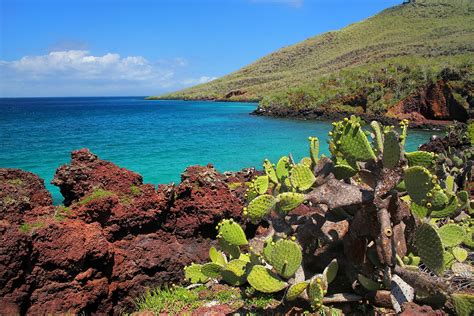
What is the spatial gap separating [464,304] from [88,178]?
5.58 metres

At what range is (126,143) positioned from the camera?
109ft

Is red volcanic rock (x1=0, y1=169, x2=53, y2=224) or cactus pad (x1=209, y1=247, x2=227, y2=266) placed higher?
red volcanic rock (x1=0, y1=169, x2=53, y2=224)

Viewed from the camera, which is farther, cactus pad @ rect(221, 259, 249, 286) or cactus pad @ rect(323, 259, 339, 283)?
cactus pad @ rect(221, 259, 249, 286)

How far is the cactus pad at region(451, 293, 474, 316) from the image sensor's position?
3803 mm

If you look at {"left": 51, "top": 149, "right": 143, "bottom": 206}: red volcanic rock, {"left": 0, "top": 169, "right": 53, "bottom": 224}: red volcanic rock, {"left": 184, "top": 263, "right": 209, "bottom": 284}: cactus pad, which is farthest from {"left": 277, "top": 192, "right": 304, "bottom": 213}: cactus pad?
{"left": 0, "top": 169, "right": 53, "bottom": 224}: red volcanic rock

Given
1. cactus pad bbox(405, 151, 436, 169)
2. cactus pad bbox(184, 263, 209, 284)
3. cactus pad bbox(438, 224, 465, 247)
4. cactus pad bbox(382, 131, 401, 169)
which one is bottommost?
cactus pad bbox(184, 263, 209, 284)

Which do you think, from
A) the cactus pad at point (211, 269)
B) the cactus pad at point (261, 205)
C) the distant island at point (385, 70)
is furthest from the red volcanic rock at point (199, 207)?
the distant island at point (385, 70)

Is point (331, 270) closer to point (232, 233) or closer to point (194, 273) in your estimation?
point (232, 233)

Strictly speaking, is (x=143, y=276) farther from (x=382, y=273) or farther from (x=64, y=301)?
(x=382, y=273)

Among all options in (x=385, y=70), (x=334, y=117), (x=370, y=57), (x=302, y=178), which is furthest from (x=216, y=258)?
(x=370, y=57)

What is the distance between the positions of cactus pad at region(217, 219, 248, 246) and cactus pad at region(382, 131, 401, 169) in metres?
1.88

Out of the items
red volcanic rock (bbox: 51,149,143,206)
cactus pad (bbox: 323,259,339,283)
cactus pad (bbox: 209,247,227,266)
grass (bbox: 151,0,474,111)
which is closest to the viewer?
cactus pad (bbox: 323,259,339,283)

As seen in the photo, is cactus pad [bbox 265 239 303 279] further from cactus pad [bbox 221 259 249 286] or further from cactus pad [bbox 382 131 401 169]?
cactus pad [bbox 382 131 401 169]

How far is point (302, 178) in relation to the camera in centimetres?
467
